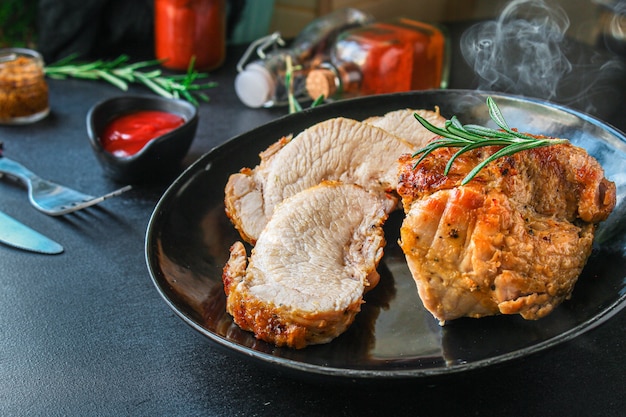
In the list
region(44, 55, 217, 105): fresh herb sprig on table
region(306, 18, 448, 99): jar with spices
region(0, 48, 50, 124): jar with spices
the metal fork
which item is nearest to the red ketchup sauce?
the metal fork

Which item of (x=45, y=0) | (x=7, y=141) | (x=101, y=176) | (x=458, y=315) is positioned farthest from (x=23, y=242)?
(x=45, y=0)

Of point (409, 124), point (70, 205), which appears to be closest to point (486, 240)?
point (409, 124)

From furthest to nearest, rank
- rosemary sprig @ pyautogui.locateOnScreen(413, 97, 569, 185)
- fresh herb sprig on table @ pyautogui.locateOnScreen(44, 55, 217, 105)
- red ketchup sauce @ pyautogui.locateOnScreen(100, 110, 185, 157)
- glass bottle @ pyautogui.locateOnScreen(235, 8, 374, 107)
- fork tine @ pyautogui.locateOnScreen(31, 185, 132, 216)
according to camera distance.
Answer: fresh herb sprig on table @ pyautogui.locateOnScreen(44, 55, 217, 105) < glass bottle @ pyautogui.locateOnScreen(235, 8, 374, 107) < red ketchup sauce @ pyautogui.locateOnScreen(100, 110, 185, 157) < fork tine @ pyautogui.locateOnScreen(31, 185, 132, 216) < rosemary sprig @ pyautogui.locateOnScreen(413, 97, 569, 185)

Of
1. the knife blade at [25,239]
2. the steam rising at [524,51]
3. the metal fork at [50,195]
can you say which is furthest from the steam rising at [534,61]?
the knife blade at [25,239]

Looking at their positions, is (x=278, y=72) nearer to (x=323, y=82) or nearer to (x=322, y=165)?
(x=323, y=82)

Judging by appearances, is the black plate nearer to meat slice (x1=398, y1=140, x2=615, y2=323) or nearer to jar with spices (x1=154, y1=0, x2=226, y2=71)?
meat slice (x1=398, y1=140, x2=615, y2=323)

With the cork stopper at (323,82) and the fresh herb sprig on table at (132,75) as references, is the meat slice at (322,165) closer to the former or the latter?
the cork stopper at (323,82)
